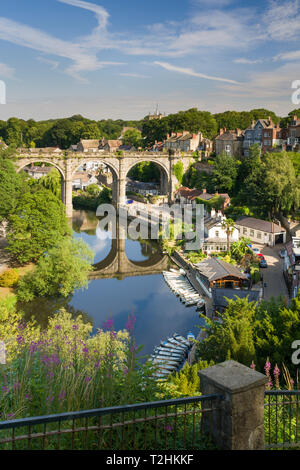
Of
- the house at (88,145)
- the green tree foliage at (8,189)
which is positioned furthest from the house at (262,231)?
the house at (88,145)

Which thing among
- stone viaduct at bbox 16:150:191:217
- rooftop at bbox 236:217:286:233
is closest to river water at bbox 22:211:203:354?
rooftop at bbox 236:217:286:233

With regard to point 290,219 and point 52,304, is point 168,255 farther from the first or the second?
point 52,304

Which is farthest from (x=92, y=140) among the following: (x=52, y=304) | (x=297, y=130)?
(x=52, y=304)

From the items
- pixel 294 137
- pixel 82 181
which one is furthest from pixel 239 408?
pixel 82 181

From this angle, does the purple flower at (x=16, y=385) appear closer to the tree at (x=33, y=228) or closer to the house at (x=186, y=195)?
the tree at (x=33, y=228)

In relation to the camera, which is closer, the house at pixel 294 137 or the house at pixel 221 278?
the house at pixel 221 278

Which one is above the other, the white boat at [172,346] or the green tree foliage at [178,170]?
the green tree foliage at [178,170]

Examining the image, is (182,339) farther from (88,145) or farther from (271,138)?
(88,145)

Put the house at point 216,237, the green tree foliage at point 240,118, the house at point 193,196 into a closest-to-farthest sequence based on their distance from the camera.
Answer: the house at point 216,237
the house at point 193,196
the green tree foliage at point 240,118
